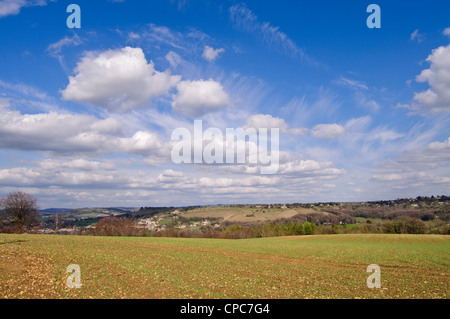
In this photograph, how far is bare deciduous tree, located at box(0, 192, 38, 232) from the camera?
216 ft

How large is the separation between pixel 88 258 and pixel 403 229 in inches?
4627

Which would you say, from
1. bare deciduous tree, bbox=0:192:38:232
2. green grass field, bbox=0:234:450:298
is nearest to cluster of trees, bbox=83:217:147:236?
bare deciduous tree, bbox=0:192:38:232

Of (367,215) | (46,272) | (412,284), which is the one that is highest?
(46,272)

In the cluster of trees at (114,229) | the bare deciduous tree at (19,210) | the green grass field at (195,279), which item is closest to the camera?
the green grass field at (195,279)

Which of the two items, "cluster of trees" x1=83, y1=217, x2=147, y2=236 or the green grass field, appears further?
"cluster of trees" x1=83, y1=217, x2=147, y2=236

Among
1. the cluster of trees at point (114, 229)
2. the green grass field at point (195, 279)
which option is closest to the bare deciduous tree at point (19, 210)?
the cluster of trees at point (114, 229)

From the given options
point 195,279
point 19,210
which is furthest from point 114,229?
point 195,279

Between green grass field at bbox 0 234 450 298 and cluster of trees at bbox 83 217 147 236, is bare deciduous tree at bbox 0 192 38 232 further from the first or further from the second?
green grass field at bbox 0 234 450 298

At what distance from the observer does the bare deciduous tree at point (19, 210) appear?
216 ft

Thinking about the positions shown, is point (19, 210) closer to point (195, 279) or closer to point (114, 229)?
point (114, 229)

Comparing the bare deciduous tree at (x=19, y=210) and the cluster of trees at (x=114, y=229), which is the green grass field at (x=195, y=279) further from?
the cluster of trees at (x=114, y=229)
